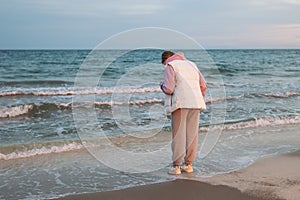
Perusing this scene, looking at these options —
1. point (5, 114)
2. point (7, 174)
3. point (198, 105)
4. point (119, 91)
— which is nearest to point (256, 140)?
point (198, 105)

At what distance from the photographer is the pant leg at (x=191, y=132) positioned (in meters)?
5.75

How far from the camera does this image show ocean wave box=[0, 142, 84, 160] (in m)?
7.25

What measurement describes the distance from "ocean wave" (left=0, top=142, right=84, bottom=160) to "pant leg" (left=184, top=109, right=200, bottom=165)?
271cm

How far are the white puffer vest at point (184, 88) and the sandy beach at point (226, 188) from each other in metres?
1.00

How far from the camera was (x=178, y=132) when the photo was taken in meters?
5.73

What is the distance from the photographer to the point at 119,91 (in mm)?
18047

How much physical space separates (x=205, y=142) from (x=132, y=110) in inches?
197

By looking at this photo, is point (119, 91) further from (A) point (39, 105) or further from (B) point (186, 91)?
(B) point (186, 91)

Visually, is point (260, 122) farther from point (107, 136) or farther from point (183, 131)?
point (183, 131)

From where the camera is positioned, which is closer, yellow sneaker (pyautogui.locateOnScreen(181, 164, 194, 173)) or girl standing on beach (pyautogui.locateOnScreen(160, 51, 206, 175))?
girl standing on beach (pyautogui.locateOnScreen(160, 51, 206, 175))

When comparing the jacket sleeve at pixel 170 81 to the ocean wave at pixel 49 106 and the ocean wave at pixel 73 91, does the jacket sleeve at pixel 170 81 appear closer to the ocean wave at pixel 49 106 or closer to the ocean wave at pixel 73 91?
the ocean wave at pixel 49 106

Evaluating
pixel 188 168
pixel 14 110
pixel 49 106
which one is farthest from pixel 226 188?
pixel 49 106

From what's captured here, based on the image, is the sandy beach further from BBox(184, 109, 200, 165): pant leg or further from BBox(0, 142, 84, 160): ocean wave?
BBox(0, 142, 84, 160): ocean wave

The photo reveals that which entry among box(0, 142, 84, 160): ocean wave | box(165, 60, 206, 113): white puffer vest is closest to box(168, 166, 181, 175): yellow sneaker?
box(165, 60, 206, 113): white puffer vest
